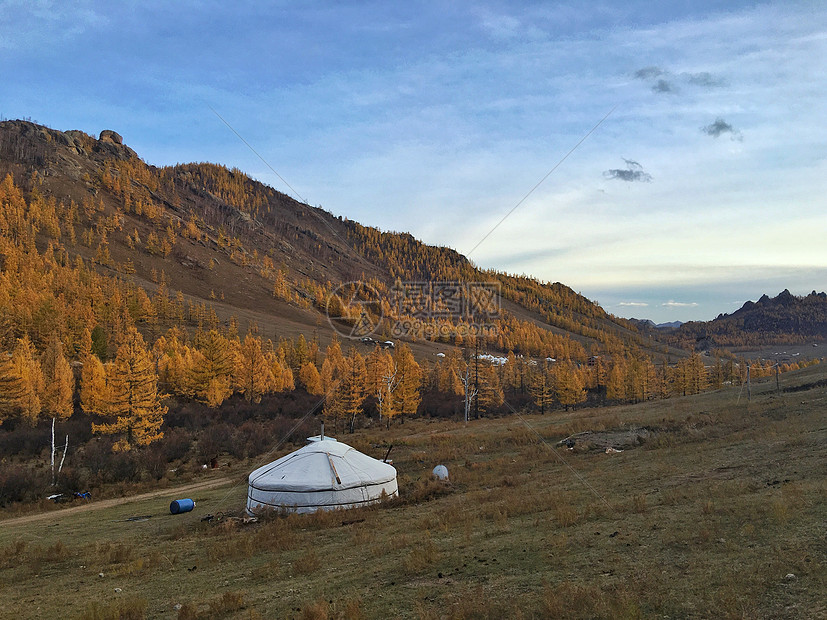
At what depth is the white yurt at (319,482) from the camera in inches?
894

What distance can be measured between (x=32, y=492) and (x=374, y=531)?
2802 cm

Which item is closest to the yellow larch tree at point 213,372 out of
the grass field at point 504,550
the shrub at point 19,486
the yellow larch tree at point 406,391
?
the yellow larch tree at point 406,391

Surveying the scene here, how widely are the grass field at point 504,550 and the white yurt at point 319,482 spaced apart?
1.52 m

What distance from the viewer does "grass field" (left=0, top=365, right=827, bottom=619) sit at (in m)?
8.42

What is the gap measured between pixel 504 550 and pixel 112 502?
28.1 meters

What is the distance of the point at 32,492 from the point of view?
105ft

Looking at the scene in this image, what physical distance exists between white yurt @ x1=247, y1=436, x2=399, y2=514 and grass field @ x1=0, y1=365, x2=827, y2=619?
152 cm

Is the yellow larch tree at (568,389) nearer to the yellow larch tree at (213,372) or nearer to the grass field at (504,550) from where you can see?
the yellow larch tree at (213,372)

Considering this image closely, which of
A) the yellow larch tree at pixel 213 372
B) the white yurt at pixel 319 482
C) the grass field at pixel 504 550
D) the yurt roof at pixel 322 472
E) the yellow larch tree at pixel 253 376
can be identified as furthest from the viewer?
the yellow larch tree at pixel 253 376

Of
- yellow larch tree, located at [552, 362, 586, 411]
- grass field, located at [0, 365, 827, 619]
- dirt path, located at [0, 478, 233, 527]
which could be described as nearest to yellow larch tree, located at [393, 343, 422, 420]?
yellow larch tree, located at [552, 362, 586, 411]

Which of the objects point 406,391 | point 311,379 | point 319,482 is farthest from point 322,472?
point 311,379

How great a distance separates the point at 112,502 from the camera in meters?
30.3

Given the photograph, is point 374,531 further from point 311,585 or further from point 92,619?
point 92,619

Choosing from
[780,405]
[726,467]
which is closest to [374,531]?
[726,467]
